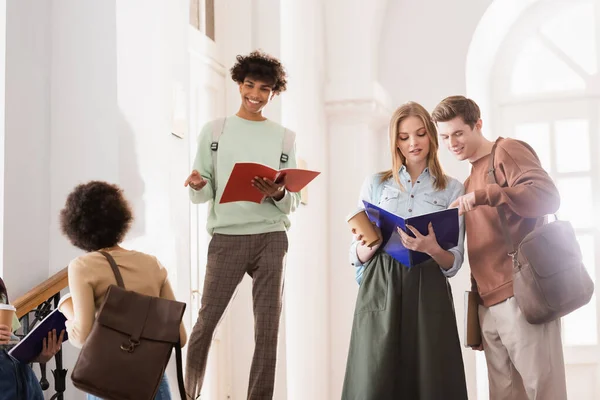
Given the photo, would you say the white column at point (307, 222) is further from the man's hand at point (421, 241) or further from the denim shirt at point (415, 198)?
the man's hand at point (421, 241)

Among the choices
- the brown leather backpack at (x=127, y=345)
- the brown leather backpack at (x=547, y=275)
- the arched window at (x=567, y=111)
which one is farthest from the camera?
the arched window at (x=567, y=111)

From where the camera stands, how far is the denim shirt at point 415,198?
3145mm

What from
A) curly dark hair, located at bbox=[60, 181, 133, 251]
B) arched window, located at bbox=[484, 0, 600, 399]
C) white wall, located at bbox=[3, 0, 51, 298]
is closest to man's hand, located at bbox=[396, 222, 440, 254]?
curly dark hair, located at bbox=[60, 181, 133, 251]

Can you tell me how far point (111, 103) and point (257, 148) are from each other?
0.73 m

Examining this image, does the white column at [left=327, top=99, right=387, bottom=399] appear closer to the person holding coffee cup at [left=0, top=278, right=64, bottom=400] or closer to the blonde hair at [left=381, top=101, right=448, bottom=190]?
the blonde hair at [left=381, top=101, right=448, bottom=190]

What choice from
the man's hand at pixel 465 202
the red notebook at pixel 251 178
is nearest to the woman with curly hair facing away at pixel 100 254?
the red notebook at pixel 251 178

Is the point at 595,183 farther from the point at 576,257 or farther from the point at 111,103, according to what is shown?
the point at 111,103

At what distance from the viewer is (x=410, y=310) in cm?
304

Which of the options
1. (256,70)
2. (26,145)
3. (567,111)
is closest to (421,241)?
(256,70)

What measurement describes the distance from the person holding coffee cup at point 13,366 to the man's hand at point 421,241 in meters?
1.22

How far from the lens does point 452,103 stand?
127 inches

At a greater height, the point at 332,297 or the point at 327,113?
the point at 327,113

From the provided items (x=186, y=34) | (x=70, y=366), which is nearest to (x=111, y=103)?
(x=186, y=34)

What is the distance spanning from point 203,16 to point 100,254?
2368mm
